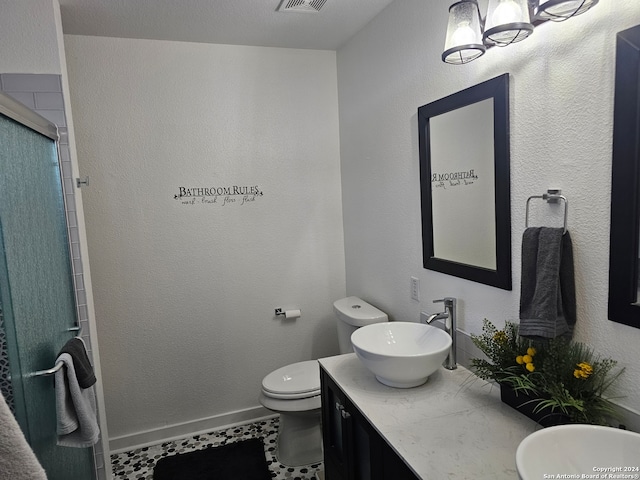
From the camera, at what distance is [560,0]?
3.54 feet

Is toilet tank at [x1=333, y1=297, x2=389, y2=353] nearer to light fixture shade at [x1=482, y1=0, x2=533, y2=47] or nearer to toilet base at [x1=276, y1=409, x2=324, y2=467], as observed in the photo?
toilet base at [x1=276, y1=409, x2=324, y2=467]

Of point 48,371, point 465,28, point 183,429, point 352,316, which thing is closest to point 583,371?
point 465,28

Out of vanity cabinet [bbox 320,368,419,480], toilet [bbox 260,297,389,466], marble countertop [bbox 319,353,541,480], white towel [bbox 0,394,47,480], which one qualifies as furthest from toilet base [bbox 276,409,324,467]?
white towel [bbox 0,394,47,480]

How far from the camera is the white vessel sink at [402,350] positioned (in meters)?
1.48

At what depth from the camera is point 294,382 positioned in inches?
91.2

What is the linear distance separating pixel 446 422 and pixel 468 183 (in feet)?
2.95

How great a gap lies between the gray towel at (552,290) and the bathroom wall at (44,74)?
188 cm

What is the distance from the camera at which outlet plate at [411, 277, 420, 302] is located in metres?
2.07

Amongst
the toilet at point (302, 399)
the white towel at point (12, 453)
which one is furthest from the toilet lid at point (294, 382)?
the white towel at point (12, 453)

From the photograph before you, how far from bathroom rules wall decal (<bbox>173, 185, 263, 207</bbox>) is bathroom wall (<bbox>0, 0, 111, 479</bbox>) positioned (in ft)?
2.17

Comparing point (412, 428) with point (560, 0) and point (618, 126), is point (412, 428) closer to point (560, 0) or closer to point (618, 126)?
point (618, 126)

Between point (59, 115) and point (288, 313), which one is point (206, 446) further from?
point (59, 115)

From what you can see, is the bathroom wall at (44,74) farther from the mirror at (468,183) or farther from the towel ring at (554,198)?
the towel ring at (554,198)

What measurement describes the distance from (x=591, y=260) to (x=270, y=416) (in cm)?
226
